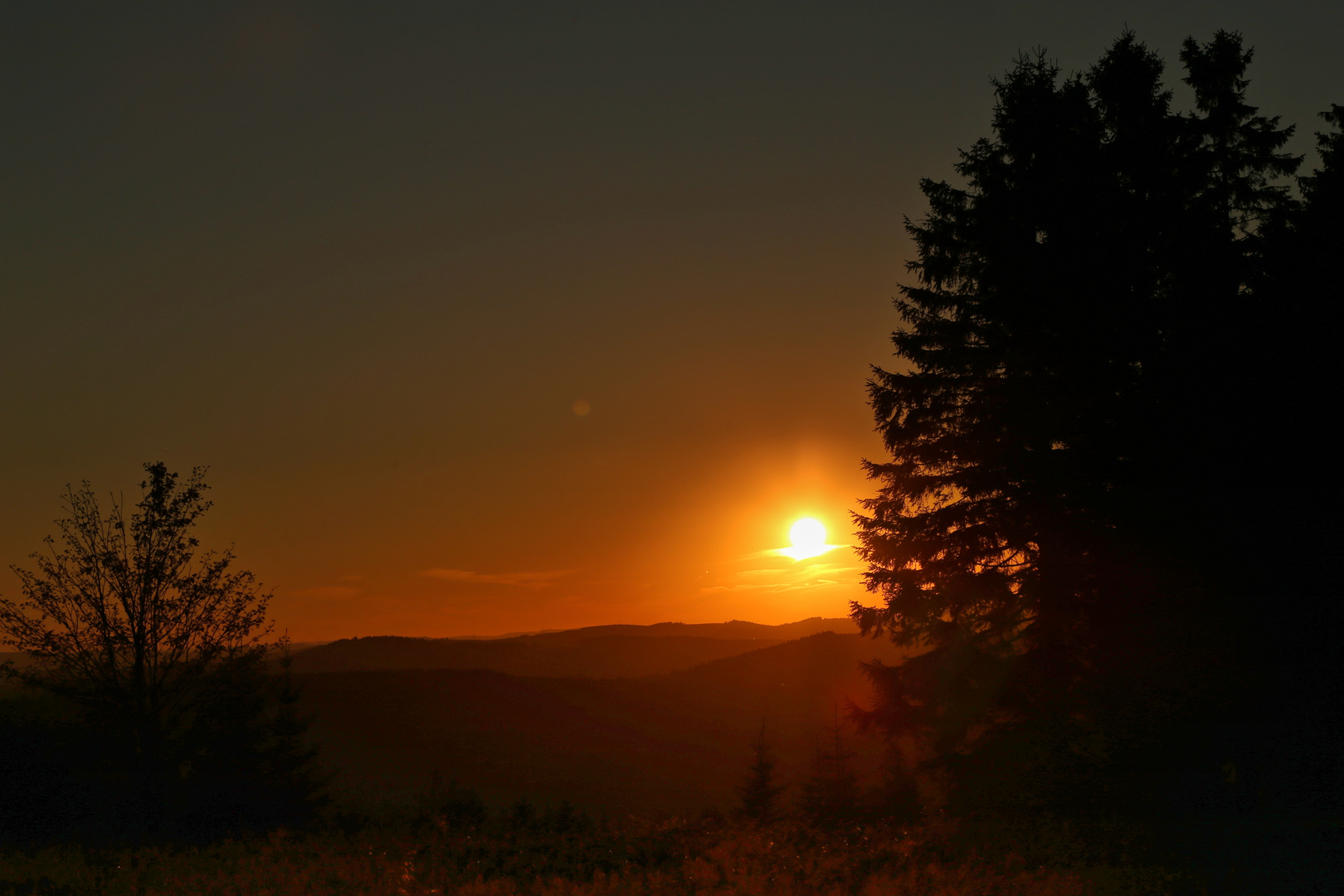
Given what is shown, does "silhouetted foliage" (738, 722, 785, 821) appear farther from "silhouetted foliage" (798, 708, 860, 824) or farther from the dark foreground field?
the dark foreground field

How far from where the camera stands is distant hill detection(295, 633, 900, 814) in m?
71.4

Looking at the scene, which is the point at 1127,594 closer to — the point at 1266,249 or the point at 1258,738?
the point at 1258,738

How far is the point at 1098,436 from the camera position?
19047mm

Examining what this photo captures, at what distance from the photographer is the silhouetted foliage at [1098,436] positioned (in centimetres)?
1680

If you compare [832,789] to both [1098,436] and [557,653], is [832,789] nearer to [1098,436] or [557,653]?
[1098,436]

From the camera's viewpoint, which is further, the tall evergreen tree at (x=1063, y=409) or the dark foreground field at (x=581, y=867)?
the tall evergreen tree at (x=1063, y=409)

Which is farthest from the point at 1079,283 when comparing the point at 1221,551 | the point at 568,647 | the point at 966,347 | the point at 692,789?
the point at 568,647

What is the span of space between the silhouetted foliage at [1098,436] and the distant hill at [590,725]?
4233 cm

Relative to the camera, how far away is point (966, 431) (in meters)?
19.9

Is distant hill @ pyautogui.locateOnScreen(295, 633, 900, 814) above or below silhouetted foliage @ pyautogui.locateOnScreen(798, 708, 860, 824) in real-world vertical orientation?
below

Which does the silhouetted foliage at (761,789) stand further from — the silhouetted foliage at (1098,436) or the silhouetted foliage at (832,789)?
the silhouetted foliage at (1098,436)

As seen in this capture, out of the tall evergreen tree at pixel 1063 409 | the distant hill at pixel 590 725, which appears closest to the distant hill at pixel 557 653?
the distant hill at pixel 590 725

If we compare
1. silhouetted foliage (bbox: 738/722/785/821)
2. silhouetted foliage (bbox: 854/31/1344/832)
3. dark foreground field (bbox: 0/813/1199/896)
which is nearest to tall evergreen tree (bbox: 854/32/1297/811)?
silhouetted foliage (bbox: 854/31/1344/832)

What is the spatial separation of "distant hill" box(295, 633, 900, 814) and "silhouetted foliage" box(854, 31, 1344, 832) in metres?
42.3
